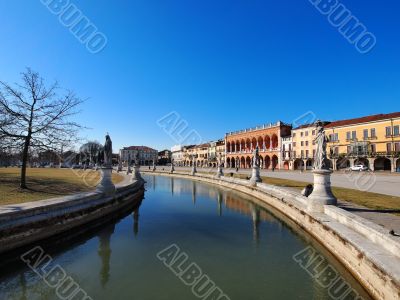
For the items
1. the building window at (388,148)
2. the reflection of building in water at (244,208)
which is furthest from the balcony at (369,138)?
the reflection of building in water at (244,208)

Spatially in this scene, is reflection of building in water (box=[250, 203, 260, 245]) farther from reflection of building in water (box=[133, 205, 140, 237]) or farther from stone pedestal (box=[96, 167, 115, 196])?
stone pedestal (box=[96, 167, 115, 196])

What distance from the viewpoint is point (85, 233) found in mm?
12641

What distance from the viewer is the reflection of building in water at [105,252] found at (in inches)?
307

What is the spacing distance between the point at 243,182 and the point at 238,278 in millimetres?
21795

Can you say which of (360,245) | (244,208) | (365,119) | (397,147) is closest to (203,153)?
(365,119)

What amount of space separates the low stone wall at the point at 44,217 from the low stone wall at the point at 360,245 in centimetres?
1013

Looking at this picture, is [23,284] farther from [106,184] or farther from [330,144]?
[330,144]

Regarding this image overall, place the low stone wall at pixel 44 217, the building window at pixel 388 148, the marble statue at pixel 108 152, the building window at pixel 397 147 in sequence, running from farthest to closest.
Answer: the building window at pixel 388 148
the building window at pixel 397 147
the marble statue at pixel 108 152
the low stone wall at pixel 44 217

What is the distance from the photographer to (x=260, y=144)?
7819 cm

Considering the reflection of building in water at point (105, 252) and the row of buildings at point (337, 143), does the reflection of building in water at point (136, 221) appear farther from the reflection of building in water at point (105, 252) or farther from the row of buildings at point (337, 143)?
the row of buildings at point (337, 143)

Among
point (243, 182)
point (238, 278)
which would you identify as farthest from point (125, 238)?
point (243, 182)

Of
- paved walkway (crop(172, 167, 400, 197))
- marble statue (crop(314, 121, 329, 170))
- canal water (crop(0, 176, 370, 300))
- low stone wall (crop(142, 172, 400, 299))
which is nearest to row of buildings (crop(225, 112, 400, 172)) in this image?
paved walkway (crop(172, 167, 400, 197))

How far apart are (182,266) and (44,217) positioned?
577 centimetres

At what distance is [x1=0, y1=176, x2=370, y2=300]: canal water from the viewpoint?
695cm
